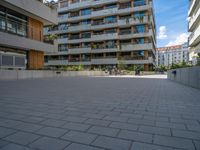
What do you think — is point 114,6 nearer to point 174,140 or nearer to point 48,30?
point 48,30

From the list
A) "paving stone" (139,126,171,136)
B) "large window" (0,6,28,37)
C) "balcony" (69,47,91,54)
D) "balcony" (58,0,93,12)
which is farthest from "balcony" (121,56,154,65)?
"paving stone" (139,126,171,136)

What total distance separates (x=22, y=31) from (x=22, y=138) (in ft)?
58.9

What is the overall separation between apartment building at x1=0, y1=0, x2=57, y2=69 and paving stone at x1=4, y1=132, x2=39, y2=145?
1469 centimetres

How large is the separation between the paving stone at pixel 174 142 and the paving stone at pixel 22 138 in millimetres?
1886

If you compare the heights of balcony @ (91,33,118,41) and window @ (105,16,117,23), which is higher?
window @ (105,16,117,23)

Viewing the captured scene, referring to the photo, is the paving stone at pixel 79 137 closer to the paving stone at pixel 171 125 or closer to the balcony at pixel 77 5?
the paving stone at pixel 171 125

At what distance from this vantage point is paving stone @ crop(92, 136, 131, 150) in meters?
2.19

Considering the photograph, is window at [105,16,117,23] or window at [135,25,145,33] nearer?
window at [135,25,145,33]

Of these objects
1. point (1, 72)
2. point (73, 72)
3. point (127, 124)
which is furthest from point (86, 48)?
point (127, 124)

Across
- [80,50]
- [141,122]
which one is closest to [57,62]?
[80,50]

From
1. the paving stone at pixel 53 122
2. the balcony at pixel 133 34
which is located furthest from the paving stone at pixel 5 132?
the balcony at pixel 133 34

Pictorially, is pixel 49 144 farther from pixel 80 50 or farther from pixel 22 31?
pixel 80 50

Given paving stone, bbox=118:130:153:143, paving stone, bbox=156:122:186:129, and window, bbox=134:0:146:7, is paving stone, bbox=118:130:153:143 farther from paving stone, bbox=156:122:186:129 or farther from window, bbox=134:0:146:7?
window, bbox=134:0:146:7

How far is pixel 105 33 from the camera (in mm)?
41812
